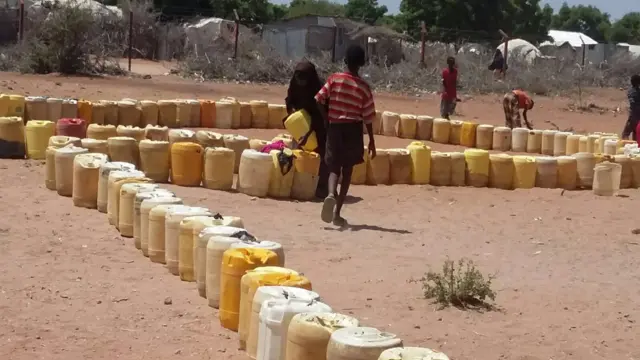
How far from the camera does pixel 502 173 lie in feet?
40.0

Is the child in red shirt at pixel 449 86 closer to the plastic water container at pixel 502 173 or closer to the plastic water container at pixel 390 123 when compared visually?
the plastic water container at pixel 390 123

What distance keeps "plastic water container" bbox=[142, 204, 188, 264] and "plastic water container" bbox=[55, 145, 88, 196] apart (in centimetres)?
265

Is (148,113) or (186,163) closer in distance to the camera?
(186,163)

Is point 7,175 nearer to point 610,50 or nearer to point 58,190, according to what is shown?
point 58,190

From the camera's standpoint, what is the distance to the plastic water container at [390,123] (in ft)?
55.9

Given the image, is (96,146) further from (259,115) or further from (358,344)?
(259,115)

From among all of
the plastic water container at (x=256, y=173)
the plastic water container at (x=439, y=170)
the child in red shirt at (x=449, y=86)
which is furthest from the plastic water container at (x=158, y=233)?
the child in red shirt at (x=449, y=86)

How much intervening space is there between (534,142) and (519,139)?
9.9 inches

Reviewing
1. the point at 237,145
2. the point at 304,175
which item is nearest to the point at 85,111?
the point at 237,145

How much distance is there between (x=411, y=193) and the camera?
37.4 ft

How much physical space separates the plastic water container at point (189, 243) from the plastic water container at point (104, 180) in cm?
215

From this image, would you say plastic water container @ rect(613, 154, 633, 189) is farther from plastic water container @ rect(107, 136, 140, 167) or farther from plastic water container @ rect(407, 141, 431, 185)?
plastic water container @ rect(107, 136, 140, 167)

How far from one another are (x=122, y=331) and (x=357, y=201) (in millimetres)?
5595

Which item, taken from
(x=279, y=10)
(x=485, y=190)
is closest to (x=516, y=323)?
(x=485, y=190)
